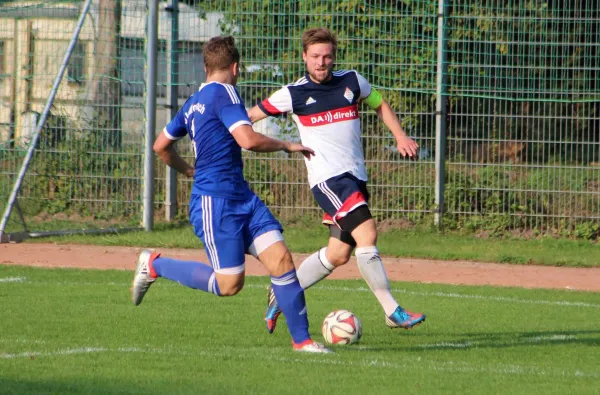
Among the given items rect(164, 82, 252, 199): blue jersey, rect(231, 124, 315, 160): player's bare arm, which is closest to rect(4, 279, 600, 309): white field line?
rect(164, 82, 252, 199): blue jersey

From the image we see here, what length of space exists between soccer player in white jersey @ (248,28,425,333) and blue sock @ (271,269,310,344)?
39.1 inches

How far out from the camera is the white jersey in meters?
7.87

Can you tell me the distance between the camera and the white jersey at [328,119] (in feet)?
25.8

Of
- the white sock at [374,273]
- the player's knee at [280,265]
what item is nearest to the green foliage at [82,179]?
the white sock at [374,273]

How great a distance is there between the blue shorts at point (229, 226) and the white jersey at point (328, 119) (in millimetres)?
1210

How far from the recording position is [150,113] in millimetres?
14680

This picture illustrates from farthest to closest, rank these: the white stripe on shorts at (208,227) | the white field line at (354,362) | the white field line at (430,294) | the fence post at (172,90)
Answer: the fence post at (172,90)
the white field line at (430,294)
the white stripe on shorts at (208,227)
the white field line at (354,362)

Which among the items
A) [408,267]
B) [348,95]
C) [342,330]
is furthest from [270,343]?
[408,267]

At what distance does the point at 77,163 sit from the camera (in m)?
14.8

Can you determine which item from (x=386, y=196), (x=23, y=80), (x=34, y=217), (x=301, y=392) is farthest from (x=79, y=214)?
(x=301, y=392)

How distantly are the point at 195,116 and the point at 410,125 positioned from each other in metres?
8.17

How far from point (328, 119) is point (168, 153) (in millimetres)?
1316

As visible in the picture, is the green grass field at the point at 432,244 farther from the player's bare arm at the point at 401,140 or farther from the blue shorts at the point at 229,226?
the blue shorts at the point at 229,226

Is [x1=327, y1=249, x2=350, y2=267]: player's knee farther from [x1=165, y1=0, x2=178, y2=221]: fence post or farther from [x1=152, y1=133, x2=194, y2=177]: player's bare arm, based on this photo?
[x1=165, y1=0, x2=178, y2=221]: fence post
